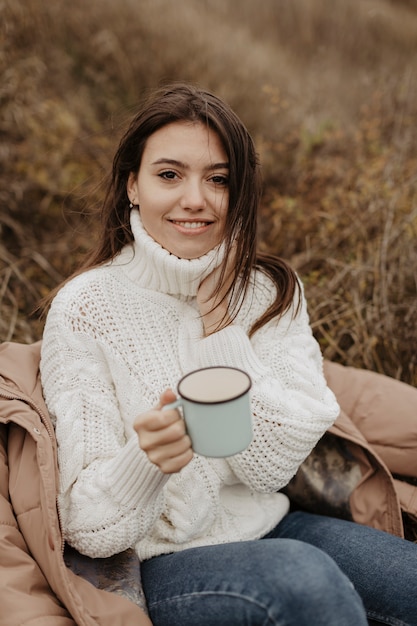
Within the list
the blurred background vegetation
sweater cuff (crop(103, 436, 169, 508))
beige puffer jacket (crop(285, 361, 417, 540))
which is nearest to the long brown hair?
the blurred background vegetation

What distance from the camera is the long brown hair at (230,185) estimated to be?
162 cm

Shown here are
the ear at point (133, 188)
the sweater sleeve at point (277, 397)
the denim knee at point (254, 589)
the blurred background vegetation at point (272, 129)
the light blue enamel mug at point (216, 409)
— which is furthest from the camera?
the blurred background vegetation at point (272, 129)

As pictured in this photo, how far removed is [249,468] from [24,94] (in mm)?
3314

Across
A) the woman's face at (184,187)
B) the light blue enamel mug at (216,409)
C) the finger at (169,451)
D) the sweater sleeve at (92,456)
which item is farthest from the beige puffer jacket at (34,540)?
the woman's face at (184,187)

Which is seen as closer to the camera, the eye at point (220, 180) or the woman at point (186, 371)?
the woman at point (186, 371)

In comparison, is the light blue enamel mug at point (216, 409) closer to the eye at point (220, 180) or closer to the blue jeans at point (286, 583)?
the blue jeans at point (286, 583)

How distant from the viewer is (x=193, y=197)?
A: 1578mm

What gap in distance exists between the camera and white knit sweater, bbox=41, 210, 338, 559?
1367 mm

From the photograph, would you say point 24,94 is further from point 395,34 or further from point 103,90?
point 395,34

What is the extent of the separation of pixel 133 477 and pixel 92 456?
0.16 meters

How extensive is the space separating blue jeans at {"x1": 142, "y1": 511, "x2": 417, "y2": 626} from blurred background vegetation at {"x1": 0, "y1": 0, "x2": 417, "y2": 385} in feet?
3.36

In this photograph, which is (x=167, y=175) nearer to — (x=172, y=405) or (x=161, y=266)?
(x=161, y=266)

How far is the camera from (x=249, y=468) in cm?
157

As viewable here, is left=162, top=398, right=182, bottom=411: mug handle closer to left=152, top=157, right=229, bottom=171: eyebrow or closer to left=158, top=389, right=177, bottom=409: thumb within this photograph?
left=158, top=389, right=177, bottom=409: thumb
